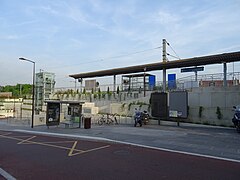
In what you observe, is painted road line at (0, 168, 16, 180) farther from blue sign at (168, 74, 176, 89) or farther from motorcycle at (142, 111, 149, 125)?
blue sign at (168, 74, 176, 89)

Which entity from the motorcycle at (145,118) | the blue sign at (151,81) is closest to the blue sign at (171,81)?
the blue sign at (151,81)

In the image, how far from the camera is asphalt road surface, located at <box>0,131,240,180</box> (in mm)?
7020

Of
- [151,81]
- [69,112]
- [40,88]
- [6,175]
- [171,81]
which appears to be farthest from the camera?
[40,88]

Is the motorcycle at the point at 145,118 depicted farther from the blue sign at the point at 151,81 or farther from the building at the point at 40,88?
the building at the point at 40,88

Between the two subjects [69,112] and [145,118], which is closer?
[69,112]

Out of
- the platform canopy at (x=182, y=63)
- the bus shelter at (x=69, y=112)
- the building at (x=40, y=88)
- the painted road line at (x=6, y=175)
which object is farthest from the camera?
the building at (x=40, y=88)

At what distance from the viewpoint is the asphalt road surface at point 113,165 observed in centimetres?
702

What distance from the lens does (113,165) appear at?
27.0 feet

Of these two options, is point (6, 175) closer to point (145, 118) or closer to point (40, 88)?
point (145, 118)

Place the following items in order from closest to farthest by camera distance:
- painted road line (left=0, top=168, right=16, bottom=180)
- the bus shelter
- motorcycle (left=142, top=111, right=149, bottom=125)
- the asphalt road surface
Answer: painted road line (left=0, top=168, right=16, bottom=180) < the asphalt road surface < the bus shelter < motorcycle (left=142, top=111, right=149, bottom=125)

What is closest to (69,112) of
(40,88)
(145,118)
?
(145,118)

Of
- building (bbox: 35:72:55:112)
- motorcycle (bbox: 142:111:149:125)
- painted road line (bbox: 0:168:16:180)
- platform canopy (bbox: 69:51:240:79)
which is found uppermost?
platform canopy (bbox: 69:51:240:79)

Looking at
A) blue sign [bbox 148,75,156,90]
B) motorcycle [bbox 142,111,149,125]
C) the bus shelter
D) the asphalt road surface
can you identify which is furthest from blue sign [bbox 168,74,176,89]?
the asphalt road surface

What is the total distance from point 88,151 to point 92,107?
2323 cm
